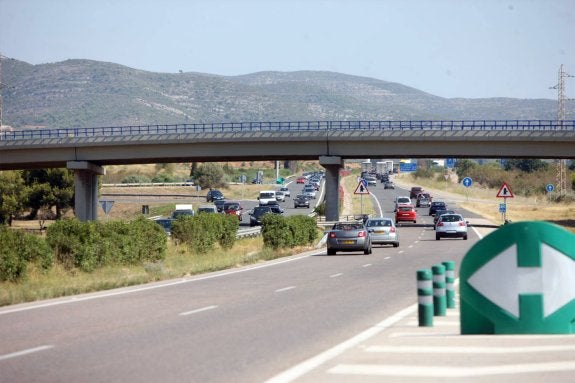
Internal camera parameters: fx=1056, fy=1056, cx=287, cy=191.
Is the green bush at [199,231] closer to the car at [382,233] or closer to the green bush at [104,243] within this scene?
the green bush at [104,243]

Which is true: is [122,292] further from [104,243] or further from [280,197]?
[280,197]

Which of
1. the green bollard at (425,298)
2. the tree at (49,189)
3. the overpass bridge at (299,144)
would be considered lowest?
the green bollard at (425,298)

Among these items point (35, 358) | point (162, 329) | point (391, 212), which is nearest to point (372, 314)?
point (162, 329)

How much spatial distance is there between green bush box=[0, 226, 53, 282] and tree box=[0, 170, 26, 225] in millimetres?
68057

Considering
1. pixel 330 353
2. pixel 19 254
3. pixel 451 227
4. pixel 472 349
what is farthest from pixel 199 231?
pixel 472 349

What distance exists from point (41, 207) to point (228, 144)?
33.7 m

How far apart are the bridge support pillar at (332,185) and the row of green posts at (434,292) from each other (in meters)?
58.6

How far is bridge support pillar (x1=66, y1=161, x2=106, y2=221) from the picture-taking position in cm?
8206

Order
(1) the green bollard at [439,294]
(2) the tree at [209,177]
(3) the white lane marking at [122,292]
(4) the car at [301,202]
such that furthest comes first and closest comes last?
(2) the tree at [209,177] < (4) the car at [301,202] < (3) the white lane marking at [122,292] < (1) the green bollard at [439,294]

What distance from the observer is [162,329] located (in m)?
16.2

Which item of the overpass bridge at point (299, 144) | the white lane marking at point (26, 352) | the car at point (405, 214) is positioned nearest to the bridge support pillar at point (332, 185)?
the overpass bridge at point (299, 144)

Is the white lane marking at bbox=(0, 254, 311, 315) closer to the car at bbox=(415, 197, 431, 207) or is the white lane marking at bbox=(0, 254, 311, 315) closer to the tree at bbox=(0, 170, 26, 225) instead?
the tree at bbox=(0, 170, 26, 225)

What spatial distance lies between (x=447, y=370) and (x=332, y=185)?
2688 inches

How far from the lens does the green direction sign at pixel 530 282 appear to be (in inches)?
548
